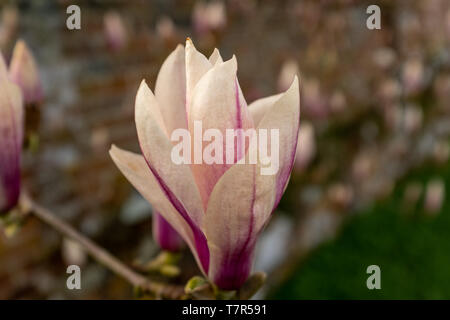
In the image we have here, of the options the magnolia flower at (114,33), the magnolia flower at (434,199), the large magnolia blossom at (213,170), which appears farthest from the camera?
the magnolia flower at (434,199)

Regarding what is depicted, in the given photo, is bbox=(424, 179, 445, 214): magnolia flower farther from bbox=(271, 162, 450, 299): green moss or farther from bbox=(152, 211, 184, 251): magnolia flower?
bbox=(152, 211, 184, 251): magnolia flower

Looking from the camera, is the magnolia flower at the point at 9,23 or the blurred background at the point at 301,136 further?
the blurred background at the point at 301,136

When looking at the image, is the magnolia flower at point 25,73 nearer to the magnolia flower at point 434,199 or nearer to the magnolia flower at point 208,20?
the magnolia flower at point 208,20

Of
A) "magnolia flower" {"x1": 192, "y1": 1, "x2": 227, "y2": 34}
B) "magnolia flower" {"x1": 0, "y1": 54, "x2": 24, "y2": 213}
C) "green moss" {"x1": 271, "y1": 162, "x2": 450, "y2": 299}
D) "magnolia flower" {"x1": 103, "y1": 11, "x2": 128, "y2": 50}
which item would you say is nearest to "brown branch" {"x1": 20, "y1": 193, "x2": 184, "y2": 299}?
"magnolia flower" {"x1": 0, "y1": 54, "x2": 24, "y2": 213}

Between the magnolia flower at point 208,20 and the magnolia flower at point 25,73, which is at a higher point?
the magnolia flower at point 208,20

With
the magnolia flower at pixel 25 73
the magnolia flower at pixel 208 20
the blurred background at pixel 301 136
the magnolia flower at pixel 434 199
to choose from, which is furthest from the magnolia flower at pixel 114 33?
the magnolia flower at pixel 434 199

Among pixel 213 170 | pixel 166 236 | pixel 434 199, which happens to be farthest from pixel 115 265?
pixel 434 199
